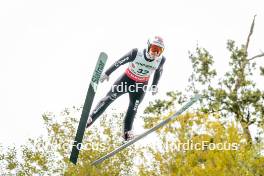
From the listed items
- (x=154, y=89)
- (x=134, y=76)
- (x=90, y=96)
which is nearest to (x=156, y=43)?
(x=134, y=76)

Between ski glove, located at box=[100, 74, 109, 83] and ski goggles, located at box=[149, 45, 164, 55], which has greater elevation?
ski goggles, located at box=[149, 45, 164, 55]

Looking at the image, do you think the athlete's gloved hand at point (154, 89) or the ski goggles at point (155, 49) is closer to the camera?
the ski goggles at point (155, 49)

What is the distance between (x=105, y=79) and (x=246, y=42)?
13.6 metres

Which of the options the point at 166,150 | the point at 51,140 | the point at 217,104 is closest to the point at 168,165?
the point at 166,150

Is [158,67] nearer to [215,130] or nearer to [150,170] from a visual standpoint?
[215,130]

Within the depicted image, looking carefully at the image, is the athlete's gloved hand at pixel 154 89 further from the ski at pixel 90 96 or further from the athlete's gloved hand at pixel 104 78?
the ski at pixel 90 96

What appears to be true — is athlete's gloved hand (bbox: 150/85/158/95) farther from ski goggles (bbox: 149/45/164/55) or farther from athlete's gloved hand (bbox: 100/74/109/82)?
athlete's gloved hand (bbox: 100/74/109/82)

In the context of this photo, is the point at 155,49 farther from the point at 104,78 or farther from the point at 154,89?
the point at 104,78

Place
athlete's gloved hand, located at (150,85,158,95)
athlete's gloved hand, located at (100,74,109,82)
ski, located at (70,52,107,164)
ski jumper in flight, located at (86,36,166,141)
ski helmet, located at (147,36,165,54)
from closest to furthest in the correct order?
ski, located at (70,52,107,164), ski helmet, located at (147,36,165,54), ski jumper in flight, located at (86,36,166,141), athlete's gloved hand, located at (100,74,109,82), athlete's gloved hand, located at (150,85,158,95)

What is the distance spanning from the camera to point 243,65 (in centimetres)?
2114

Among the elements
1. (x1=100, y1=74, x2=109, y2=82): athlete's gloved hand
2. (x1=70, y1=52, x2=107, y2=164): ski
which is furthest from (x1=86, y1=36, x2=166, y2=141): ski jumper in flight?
Result: (x1=70, y1=52, x2=107, y2=164): ski

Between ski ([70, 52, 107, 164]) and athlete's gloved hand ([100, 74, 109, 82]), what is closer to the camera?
ski ([70, 52, 107, 164])

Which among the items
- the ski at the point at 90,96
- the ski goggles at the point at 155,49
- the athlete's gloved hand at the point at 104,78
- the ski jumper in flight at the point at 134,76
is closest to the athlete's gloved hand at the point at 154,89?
the ski jumper in flight at the point at 134,76

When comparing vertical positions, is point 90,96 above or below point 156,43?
below
